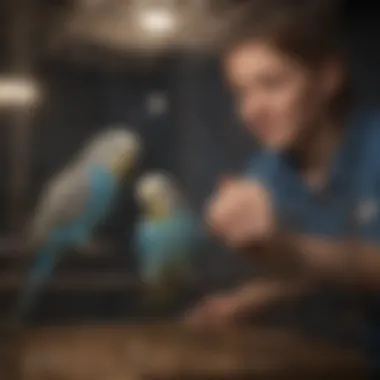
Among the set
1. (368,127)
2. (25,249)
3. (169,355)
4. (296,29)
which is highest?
(296,29)

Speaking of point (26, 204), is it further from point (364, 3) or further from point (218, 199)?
point (364, 3)

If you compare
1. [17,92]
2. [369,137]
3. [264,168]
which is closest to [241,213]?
[264,168]

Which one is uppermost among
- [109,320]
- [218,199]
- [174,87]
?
[174,87]

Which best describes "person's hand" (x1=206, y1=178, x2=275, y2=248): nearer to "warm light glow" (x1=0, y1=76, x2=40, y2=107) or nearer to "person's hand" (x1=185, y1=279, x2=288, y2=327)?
"person's hand" (x1=185, y1=279, x2=288, y2=327)

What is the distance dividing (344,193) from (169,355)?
9.9 inches

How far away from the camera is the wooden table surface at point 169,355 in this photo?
32.3 inches

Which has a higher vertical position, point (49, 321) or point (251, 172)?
point (251, 172)

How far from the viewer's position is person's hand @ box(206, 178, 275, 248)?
85cm

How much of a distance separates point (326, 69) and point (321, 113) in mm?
48

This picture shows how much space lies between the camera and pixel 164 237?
2.76 feet

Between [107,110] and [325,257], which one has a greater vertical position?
[107,110]

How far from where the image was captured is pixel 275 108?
871mm

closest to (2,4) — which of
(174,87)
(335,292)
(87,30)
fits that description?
(87,30)

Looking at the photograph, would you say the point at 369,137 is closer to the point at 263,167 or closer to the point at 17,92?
the point at 263,167
